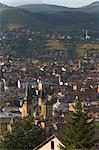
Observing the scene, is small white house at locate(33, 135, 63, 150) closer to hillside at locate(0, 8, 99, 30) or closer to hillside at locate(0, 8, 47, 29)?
hillside at locate(0, 8, 47, 29)

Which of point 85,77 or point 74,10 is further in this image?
point 74,10

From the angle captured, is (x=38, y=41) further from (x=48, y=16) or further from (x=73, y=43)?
(x=48, y=16)

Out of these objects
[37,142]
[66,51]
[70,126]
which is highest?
[70,126]

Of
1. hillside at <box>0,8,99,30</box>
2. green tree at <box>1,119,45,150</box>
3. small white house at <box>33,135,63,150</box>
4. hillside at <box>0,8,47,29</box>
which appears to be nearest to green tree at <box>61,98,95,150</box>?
small white house at <box>33,135,63,150</box>

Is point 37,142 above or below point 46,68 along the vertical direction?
above

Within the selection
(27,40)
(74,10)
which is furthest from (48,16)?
(27,40)

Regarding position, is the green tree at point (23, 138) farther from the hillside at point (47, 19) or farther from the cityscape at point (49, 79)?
the hillside at point (47, 19)

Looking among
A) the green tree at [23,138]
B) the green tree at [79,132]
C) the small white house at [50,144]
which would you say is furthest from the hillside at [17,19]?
the green tree at [79,132]
